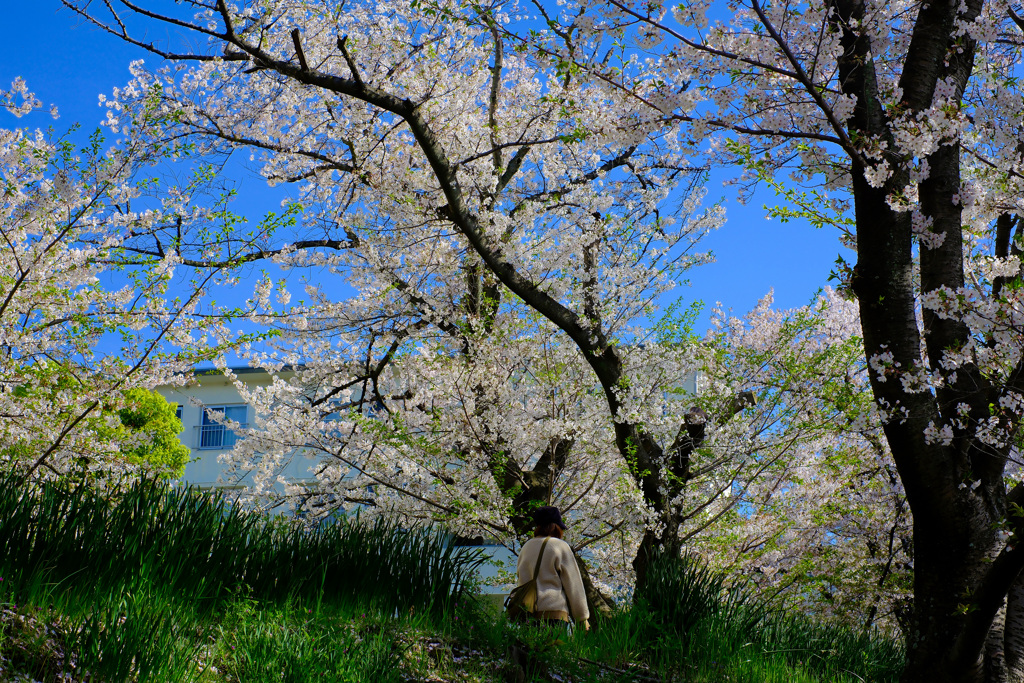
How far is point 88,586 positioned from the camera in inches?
167

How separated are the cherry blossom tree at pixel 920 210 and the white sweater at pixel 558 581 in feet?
7.38

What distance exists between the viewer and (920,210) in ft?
18.0

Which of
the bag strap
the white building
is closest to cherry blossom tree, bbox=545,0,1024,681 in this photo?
the bag strap

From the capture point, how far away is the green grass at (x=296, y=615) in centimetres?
377

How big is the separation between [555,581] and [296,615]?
1.87m

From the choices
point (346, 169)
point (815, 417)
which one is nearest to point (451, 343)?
point (346, 169)

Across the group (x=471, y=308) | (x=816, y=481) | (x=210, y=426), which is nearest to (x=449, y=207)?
(x=471, y=308)

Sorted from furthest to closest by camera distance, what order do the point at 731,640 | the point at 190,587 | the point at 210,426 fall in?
1. the point at 210,426
2. the point at 731,640
3. the point at 190,587

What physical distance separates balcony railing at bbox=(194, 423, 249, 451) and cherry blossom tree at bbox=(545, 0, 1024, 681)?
2150cm

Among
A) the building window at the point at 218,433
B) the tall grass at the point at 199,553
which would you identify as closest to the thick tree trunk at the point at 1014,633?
the tall grass at the point at 199,553

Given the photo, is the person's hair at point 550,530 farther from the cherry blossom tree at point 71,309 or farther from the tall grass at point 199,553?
the cherry blossom tree at point 71,309

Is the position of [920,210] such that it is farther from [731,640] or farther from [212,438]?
[212,438]

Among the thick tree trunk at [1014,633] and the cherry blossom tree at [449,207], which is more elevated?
the cherry blossom tree at [449,207]

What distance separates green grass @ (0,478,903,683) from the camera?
12.4 ft
